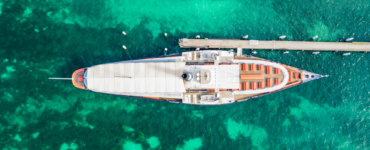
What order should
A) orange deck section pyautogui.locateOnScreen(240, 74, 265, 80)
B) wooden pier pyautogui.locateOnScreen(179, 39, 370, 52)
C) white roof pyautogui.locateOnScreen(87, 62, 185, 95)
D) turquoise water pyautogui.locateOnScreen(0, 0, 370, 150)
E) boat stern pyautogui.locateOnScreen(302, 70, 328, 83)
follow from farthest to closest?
wooden pier pyautogui.locateOnScreen(179, 39, 370, 52), turquoise water pyautogui.locateOnScreen(0, 0, 370, 150), boat stern pyautogui.locateOnScreen(302, 70, 328, 83), orange deck section pyautogui.locateOnScreen(240, 74, 265, 80), white roof pyautogui.locateOnScreen(87, 62, 185, 95)

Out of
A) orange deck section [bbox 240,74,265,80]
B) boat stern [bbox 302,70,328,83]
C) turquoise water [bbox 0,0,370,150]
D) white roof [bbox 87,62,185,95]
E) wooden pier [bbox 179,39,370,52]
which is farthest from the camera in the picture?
wooden pier [bbox 179,39,370,52]

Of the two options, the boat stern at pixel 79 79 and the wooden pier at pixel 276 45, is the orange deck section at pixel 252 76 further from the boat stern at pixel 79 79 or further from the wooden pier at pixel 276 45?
the boat stern at pixel 79 79

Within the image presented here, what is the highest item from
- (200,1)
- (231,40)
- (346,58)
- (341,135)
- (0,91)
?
(200,1)

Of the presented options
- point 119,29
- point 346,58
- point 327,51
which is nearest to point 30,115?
point 119,29

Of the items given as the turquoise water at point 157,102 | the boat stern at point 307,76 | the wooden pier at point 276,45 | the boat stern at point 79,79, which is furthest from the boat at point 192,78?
the wooden pier at point 276,45

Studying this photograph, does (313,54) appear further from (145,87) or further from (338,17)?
(145,87)

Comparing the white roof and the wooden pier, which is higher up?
the wooden pier

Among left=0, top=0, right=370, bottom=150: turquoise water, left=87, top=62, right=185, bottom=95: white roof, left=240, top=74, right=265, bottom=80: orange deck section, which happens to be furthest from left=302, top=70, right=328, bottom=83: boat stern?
left=87, top=62, right=185, bottom=95: white roof

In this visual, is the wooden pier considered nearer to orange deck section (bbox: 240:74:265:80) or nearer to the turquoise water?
the turquoise water
